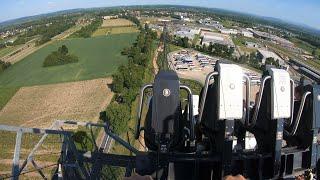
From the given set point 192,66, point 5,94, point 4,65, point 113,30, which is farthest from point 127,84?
point 113,30

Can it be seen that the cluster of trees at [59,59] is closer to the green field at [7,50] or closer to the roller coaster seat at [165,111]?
the green field at [7,50]

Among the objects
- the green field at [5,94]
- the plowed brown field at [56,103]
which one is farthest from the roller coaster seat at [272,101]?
the green field at [5,94]

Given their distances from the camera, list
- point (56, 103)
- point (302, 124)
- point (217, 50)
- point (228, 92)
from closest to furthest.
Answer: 1. point (228, 92)
2. point (302, 124)
3. point (56, 103)
4. point (217, 50)

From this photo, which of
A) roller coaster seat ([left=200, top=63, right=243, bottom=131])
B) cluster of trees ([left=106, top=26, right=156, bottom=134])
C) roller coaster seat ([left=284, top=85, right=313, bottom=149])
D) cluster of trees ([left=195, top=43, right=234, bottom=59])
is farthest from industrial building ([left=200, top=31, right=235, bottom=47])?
roller coaster seat ([left=200, top=63, right=243, bottom=131])

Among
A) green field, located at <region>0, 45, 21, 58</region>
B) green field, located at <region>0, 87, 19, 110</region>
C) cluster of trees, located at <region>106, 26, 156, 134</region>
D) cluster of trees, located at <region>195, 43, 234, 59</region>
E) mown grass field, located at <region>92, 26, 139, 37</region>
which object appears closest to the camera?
cluster of trees, located at <region>106, 26, 156, 134</region>

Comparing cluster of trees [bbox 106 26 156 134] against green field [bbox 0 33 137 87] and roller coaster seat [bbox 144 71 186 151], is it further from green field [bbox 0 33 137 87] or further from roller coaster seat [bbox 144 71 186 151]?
roller coaster seat [bbox 144 71 186 151]

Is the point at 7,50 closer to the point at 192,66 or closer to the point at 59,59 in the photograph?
the point at 59,59
